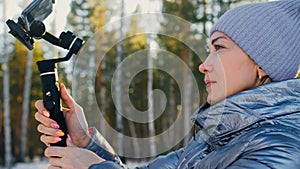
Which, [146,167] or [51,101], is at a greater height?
[51,101]

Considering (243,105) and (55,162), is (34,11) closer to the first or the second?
(55,162)

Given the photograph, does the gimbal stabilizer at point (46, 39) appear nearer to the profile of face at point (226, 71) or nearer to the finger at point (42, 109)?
the finger at point (42, 109)

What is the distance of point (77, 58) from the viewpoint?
48.6 inches

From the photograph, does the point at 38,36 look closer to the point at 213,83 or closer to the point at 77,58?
the point at 77,58

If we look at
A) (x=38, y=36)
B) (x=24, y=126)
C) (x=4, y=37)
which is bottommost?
(x=24, y=126)

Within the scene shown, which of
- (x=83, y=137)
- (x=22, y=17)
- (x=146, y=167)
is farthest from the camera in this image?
(x=146, y=167)

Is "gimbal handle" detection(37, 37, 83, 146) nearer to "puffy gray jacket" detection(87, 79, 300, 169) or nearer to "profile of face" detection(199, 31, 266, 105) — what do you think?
"puffy gray jacket" detection(87, 79, 300, 169)

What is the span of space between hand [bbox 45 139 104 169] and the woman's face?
12.6 inches

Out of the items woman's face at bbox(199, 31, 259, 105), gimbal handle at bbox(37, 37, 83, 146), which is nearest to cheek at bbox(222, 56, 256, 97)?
woman's face at bbox(199, 31, 259, 105)

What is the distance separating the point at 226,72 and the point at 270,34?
0.16 meters

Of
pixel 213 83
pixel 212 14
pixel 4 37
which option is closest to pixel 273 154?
pixel 213 83

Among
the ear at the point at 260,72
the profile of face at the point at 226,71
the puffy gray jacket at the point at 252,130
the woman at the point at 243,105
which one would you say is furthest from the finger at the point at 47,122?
the ear at the point at 260,72

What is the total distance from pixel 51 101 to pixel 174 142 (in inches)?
12.5

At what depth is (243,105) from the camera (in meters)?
1.17
